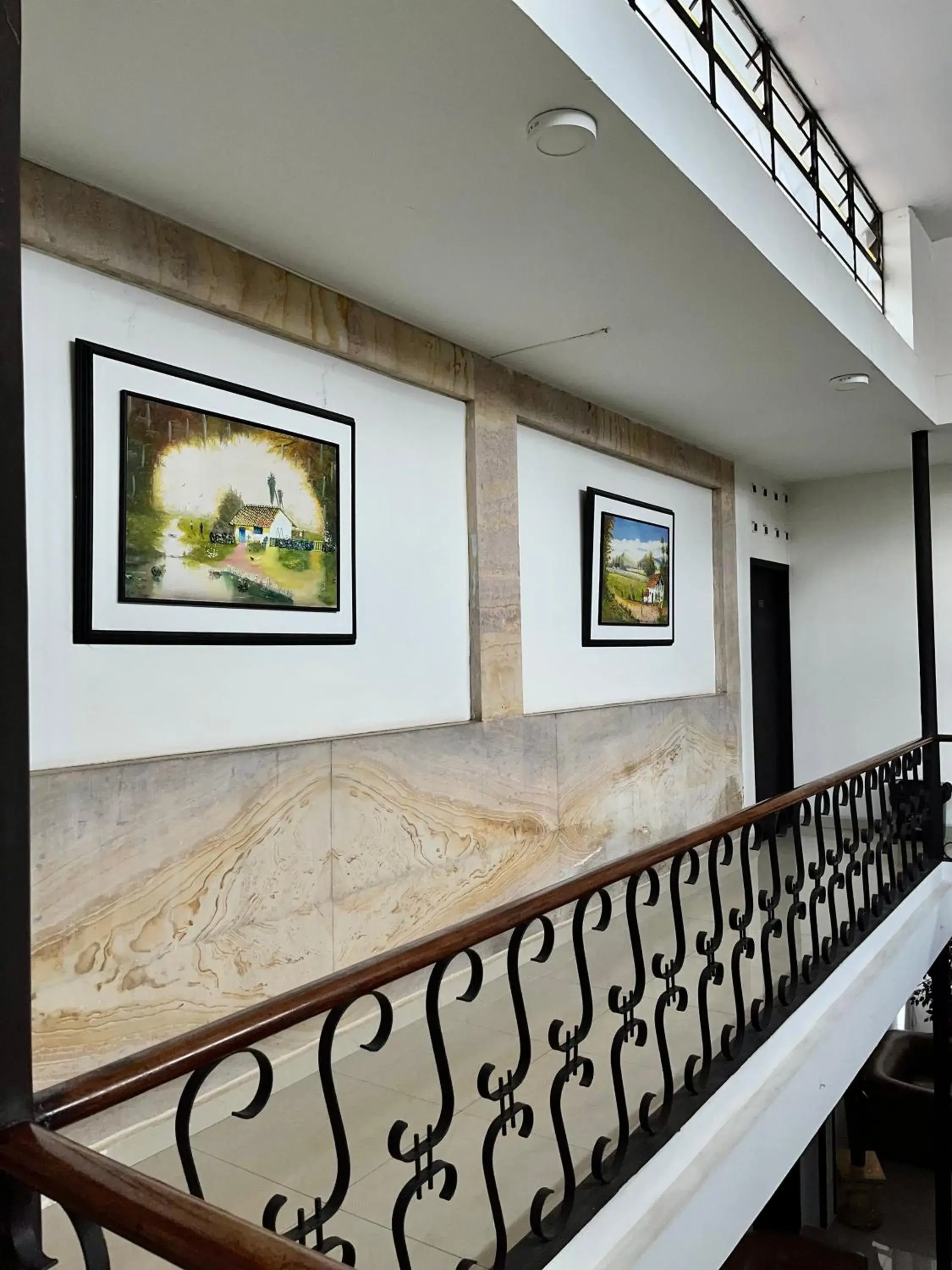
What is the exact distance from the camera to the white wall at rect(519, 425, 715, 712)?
4531 mm

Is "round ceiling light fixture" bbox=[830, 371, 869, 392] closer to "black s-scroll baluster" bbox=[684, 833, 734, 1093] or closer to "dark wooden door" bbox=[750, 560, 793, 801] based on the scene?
"dark wooden door" bbox=[750, 560, 793, 801]

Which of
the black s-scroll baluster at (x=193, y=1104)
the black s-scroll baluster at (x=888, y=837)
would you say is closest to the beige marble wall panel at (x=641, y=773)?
the black s-scroll baluster at (x=888, y=837)

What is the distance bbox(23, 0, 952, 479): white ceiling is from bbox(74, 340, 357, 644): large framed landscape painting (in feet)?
1.75

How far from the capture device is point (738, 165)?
9.44ft

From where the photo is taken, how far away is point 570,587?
15.9 ft

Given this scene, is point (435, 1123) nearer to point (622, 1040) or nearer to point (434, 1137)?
point (622, 1040)

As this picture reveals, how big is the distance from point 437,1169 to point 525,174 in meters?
2.44

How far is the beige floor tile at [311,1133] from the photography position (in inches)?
96.1

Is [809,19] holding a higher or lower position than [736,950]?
higher

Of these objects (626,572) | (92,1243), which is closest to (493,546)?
(626,572)

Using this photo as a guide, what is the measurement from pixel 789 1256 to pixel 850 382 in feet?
19.9

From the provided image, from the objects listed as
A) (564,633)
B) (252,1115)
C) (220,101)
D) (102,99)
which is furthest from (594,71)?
(564,633)

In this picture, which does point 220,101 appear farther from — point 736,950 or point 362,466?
point 736,950

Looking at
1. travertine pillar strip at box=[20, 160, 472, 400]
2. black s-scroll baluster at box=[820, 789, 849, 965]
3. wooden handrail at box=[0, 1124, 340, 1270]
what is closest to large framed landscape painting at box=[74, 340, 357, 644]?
travertine pillar strip at box=[20, 160, 472, 400]
